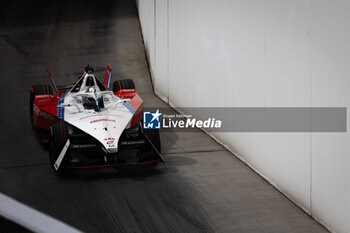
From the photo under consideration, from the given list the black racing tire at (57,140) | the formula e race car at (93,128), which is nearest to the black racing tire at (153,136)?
the formula e race car at (93,128)

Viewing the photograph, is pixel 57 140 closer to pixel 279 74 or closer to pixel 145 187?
pixel 145 187

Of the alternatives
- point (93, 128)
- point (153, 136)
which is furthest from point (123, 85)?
point (93, 128)

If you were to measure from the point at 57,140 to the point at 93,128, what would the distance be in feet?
1.96

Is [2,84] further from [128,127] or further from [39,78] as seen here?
[128,127]

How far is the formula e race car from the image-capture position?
980 cm

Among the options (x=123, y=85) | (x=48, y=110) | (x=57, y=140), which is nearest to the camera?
(x=57, y=140)

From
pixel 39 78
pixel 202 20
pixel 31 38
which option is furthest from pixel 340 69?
pixel 31 38

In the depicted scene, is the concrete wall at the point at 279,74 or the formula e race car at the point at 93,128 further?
the formula e race car at the point at 93,128

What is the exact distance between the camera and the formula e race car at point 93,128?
9.80m

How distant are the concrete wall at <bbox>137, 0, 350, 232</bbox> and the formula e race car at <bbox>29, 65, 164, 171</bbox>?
1.56 meters

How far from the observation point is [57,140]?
9914 millimetres

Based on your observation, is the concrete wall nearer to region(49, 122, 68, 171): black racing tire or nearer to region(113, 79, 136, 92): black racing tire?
region(113, 79, 136, 92): black racing tire

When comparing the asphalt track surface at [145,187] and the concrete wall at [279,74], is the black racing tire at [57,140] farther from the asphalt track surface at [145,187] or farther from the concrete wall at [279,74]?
the concrete wall at [279,74]

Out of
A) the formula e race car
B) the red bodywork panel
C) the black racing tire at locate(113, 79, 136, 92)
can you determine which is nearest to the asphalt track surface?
the formula e race car
